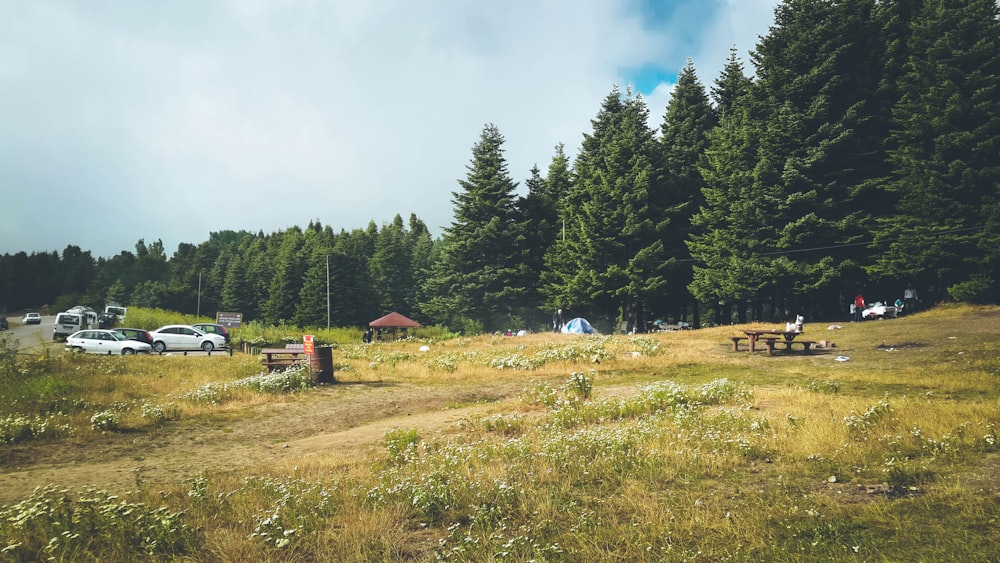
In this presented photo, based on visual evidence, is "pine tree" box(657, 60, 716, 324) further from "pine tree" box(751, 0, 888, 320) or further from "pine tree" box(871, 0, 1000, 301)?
"pine tree" box(871, 0, 1000, 301)

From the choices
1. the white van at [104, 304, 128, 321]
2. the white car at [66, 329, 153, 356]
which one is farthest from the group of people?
the white van at [104, 304, 128, 321]

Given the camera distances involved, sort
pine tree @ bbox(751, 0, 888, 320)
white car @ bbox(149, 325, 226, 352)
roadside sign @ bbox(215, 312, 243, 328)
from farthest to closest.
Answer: roadside sign @ bbox(215, 312, 243, 328)
white car @ bbox(149, 325, 226, 352)
pine tree @ bbox(751, 0, 888, 320)

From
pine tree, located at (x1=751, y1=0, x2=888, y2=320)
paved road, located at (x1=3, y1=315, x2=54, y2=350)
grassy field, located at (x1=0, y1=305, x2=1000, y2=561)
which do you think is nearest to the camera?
grassy field, located at (x1=0, y1=305, x2=1000, y2=561)

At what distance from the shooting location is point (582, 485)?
682 centimetres

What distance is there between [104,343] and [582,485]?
36076 millimetres

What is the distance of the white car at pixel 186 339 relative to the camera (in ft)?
120

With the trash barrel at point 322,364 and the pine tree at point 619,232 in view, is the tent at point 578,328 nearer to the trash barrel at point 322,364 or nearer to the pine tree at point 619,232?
the pine tree at point 619,232

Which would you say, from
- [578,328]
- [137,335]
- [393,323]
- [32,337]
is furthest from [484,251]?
[32,337]

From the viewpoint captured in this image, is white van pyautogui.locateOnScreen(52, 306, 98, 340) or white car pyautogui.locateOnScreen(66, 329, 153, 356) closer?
white car pyautogui.locateOnScreen(66, 329, 153, 356)

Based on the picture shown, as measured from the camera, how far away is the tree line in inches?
1219

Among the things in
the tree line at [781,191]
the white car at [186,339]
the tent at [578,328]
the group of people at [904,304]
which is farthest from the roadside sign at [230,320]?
the group of people at [904,304]

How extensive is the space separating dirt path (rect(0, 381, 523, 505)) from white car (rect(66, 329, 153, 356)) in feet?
72.1

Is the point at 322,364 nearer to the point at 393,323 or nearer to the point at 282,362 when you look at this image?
the point at 282,362

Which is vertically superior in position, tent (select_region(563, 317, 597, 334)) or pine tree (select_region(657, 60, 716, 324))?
pine tree (select_region(657, 60, 716, 324))
